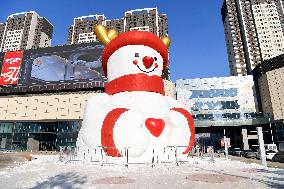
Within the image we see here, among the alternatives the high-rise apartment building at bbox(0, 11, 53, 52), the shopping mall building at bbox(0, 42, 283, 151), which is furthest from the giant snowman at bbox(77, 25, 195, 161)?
the high-rise apartment building at bbox(0, 11, 53, 52)

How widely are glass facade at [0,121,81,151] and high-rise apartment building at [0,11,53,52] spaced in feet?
203

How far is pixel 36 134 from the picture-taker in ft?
157

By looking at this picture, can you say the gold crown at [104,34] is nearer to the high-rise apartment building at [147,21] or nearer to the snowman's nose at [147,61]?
Result: the snowman's nose at [147,61]

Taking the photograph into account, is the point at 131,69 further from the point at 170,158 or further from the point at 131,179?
the point at 131,179

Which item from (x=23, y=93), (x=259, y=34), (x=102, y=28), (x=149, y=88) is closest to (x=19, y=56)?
(x=23, y=93)

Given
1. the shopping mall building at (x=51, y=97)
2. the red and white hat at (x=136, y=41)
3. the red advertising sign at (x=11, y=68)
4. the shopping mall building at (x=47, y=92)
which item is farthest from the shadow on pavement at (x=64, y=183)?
the red advertising sign at (x=11, y=68)

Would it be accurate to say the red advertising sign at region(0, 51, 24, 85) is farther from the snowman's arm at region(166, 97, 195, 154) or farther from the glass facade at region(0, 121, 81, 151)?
the snowman's arm at region(166, 97, 195, 154)

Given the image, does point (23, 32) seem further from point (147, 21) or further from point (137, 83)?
point (137, 83)

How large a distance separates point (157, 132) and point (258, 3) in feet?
320

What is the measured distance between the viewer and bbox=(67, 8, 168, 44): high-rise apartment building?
9056 cm

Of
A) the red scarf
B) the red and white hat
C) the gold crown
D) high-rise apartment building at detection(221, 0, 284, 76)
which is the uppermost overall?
high-rise apartment building at detection(221, 0, 284, 76)

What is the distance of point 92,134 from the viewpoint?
12062 mm

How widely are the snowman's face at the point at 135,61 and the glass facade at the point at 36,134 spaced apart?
34121 mm

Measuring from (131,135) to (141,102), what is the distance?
6.27ft
